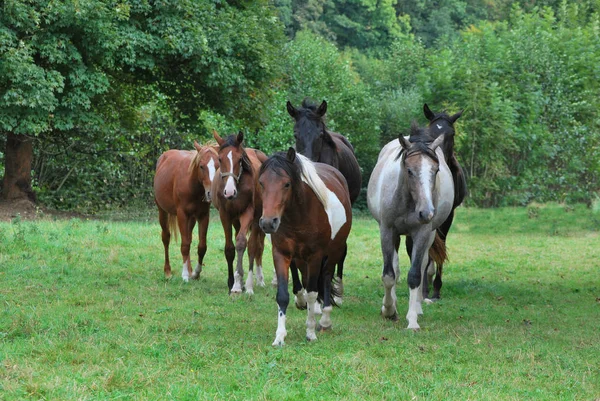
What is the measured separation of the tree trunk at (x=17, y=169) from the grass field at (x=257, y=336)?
679cm

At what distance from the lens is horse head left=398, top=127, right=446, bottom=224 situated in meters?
7.17

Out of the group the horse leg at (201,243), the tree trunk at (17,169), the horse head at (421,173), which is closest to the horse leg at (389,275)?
the horse head at (421,173)

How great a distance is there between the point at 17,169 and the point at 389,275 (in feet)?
48.0

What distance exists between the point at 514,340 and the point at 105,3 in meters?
13.8

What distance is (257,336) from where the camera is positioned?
6.86 meters

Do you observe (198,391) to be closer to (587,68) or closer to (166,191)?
(166,191)

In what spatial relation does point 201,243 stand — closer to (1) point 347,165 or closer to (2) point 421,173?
(1) point 347,165

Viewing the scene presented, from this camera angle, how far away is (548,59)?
103ft

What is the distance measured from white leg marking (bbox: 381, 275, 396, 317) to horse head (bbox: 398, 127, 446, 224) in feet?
2.83

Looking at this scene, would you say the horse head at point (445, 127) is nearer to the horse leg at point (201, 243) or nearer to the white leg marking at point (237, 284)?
the white leg marking at point (237, 284)

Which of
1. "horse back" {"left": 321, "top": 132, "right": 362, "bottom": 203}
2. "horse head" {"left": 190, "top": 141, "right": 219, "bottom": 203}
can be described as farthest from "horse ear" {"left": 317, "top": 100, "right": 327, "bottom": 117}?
"horse head" {"left": 190, "top": 141, "right": 219, "bottom": 203}

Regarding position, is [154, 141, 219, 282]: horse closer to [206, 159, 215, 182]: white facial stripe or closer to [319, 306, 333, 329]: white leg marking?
[206, 159, 215, 182]: white facial stripe

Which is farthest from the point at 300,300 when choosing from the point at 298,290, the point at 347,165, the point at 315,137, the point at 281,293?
the point at 347,165

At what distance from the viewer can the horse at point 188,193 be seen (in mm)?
9984
